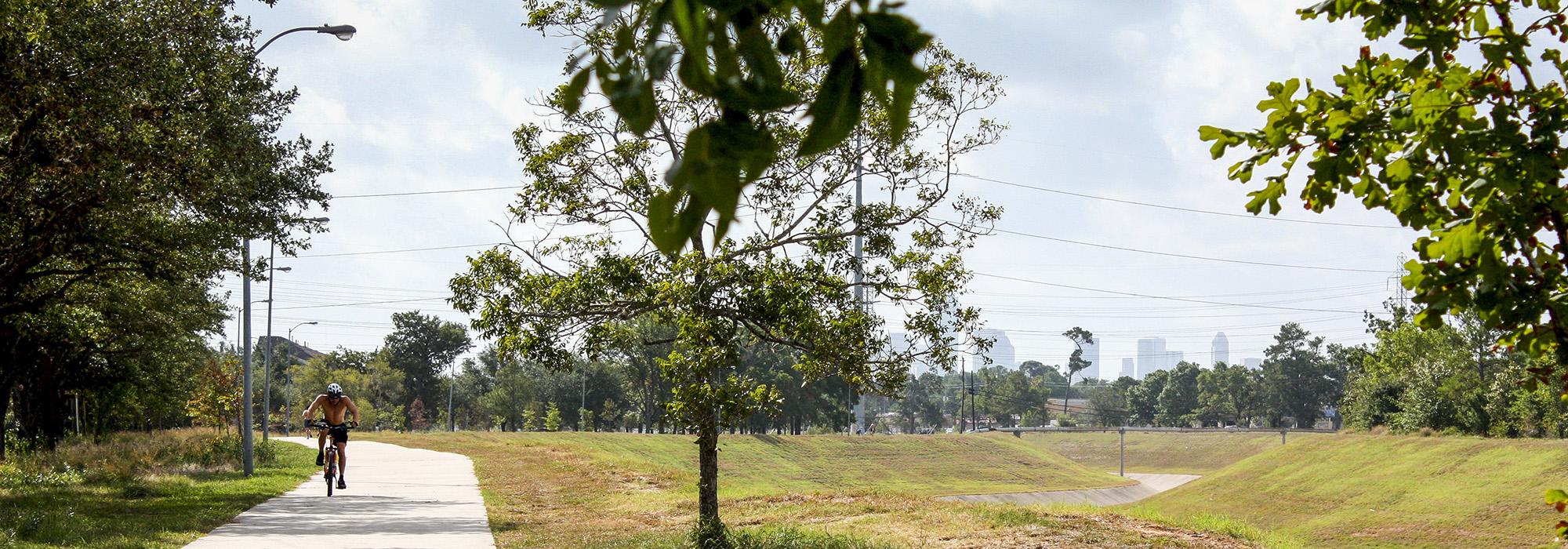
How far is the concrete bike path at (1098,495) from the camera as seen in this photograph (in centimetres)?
6719

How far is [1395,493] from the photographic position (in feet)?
165

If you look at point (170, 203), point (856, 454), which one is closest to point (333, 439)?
point (170, 203)

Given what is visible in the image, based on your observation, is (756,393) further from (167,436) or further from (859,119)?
(167,436)

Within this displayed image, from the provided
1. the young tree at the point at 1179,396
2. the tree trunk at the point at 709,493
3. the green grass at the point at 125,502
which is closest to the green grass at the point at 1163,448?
the young tree at the point at 1179,396

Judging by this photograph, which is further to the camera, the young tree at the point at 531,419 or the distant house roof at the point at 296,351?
the distant house roof at the point at 296,351

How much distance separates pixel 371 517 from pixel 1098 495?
68.7 metres

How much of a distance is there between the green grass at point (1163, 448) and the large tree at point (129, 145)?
9909 centimetres

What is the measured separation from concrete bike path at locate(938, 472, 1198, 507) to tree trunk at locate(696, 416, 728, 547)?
4802 cm

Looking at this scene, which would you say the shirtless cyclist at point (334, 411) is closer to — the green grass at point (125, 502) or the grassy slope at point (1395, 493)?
the green grass at point (125, 502)

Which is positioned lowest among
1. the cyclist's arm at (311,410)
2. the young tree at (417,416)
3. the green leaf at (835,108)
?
the young tree at (417,416)

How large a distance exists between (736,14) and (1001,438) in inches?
4251

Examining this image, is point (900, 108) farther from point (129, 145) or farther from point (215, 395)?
point (215, 395)

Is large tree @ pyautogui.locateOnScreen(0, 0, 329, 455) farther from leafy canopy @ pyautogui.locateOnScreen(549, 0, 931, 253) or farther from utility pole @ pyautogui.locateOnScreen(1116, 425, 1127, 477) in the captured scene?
utility pole @ pyautogui.locateOnScreen(1116, 425, 1127, 477)

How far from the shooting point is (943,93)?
483 inches
